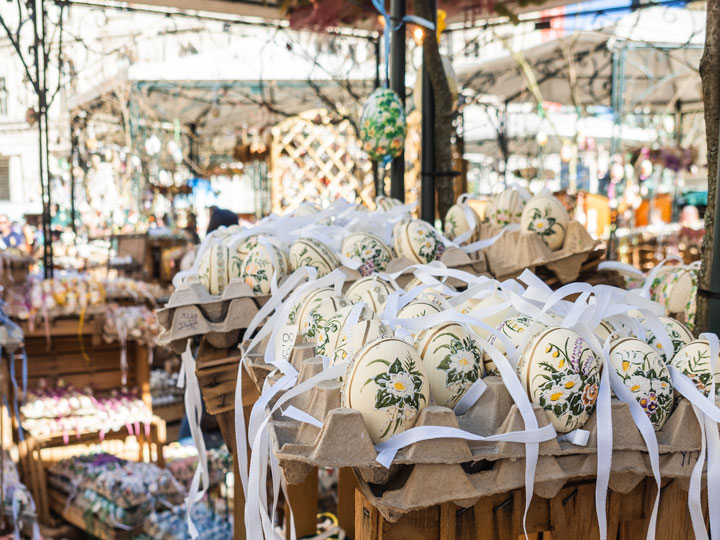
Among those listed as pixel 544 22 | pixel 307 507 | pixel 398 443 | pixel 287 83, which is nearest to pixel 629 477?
pixel 398 443

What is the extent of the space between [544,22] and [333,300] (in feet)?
6.97

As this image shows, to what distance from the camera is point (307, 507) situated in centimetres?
173

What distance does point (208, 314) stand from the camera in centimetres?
145

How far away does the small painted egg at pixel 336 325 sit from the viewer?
38.8 inches

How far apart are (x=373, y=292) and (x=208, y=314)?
446mm

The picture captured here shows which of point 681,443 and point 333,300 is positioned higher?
point 333,300

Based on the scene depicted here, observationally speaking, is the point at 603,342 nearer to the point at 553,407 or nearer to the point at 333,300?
the point at 553,407

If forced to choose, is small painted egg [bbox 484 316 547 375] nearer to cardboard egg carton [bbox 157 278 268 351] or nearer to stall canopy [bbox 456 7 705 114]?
cardboard egg carton [bbox 157 278 268 351]

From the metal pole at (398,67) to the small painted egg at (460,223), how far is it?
0.61 m

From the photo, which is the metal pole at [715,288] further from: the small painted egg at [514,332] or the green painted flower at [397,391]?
the green painted flower at [397,391]

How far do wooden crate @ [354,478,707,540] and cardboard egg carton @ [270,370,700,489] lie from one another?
0.06 meters

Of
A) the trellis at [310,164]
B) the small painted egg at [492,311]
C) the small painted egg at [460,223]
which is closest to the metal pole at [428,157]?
the small painted egg at [460,223]

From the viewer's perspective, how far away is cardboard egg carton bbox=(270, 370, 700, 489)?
76 centimetres

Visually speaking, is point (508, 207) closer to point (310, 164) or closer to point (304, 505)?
point (304, 505)
